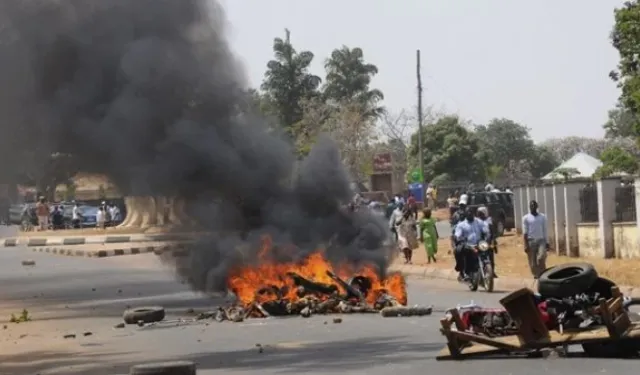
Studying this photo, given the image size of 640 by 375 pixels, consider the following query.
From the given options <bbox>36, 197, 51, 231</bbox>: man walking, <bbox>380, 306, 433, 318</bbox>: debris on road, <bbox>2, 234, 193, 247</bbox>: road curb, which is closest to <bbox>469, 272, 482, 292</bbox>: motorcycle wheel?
<bbox>380, 306, 433, 318</bbox>: debris on road

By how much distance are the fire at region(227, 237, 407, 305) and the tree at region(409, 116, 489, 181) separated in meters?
53.2

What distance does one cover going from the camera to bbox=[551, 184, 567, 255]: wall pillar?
30.1m

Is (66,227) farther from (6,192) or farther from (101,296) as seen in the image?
(6,192)

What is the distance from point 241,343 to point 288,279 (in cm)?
335

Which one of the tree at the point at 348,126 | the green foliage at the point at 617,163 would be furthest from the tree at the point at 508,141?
the green foliage at the point at 617,163

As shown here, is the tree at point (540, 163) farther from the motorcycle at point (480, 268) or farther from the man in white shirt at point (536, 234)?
the motorcycle at point (480, 268)

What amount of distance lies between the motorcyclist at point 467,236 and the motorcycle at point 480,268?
10 cm

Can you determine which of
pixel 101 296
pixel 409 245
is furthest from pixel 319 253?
pixel 409 245

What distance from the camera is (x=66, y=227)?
61562mm

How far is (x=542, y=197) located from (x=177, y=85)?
1735 centimetres

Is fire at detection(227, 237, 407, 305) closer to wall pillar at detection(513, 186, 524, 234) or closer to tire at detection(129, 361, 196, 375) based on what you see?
tire at detection(129, 361, 196, 375)

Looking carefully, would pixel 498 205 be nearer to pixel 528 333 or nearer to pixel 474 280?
pixel 474 280

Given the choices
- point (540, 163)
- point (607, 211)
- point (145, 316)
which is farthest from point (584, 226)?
point (540, 163)

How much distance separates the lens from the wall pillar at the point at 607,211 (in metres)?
26.8
